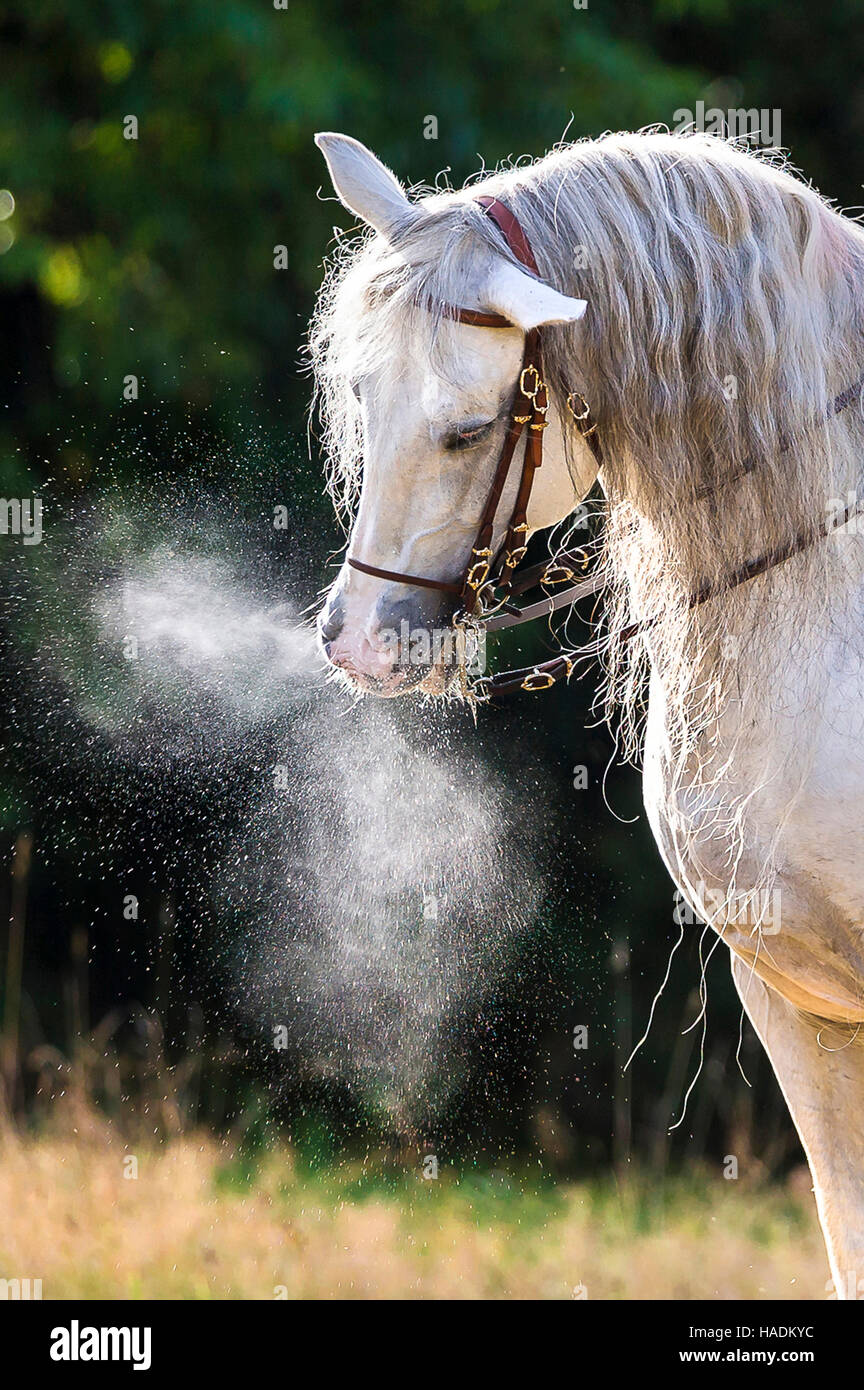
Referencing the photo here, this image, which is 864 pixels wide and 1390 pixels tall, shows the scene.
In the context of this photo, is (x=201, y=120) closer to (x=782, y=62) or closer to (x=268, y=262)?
(x=268, y=262)

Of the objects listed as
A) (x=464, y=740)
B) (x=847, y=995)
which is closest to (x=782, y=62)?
(x=464, y=740)

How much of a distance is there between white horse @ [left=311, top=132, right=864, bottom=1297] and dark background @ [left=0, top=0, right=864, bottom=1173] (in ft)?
6.61

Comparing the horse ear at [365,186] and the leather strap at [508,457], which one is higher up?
the horse ear at [365,186]

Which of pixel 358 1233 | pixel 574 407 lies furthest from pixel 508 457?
pixel 358 1233

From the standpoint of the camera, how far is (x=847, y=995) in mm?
1857

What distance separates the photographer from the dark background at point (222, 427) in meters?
4.14

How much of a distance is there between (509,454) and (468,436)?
0.06 metres

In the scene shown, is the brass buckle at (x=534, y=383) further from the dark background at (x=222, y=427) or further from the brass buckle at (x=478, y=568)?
the dark background at (x=222, y=427)

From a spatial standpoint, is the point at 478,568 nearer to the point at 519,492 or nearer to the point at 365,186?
the point at 519,492

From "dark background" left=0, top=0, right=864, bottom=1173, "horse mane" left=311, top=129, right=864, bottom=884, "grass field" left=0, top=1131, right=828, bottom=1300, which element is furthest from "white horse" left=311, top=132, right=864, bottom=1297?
"dark background" left=0, top=0, right=864, bottom=1173

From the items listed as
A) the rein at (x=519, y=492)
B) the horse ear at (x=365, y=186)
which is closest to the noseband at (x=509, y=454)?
the rein at (x=519, y=492)

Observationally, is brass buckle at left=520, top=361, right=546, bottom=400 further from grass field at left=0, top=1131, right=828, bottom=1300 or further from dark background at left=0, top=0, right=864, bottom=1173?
grass field at left=0, top=1131, right=828, bottom=1300

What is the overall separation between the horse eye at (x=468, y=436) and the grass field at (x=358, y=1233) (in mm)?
2116
